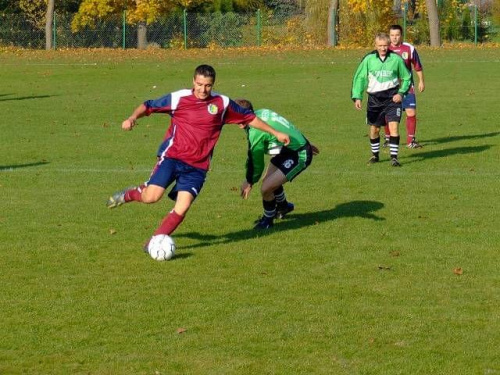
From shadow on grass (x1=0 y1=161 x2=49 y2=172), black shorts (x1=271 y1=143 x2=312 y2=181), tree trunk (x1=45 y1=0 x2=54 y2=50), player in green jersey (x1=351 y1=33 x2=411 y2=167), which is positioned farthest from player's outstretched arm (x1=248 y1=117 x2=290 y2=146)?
tree trunk (x1=45 y1=0 x2=54 y2=50)

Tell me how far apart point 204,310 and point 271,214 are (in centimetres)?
358

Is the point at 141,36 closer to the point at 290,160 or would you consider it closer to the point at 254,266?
the point at 290,160

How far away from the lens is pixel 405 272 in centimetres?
958

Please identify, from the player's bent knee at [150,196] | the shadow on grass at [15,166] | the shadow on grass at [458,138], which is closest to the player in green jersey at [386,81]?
the shadow on grass at [458,138]

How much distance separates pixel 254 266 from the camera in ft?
32.4

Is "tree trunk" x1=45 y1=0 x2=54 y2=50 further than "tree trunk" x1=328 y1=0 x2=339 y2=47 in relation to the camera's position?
Yes

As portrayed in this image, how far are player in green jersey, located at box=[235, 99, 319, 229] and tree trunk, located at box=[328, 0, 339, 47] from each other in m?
45.1

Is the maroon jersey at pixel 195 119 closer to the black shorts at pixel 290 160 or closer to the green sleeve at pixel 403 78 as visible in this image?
the black shorts at pixel 290 160

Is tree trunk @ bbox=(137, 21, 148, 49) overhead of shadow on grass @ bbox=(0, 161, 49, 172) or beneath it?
overhead

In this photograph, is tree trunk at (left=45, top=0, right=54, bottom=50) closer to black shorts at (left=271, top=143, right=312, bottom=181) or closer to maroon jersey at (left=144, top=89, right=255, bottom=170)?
black shorts at (left=271, top=143, right=312, bottom=181)

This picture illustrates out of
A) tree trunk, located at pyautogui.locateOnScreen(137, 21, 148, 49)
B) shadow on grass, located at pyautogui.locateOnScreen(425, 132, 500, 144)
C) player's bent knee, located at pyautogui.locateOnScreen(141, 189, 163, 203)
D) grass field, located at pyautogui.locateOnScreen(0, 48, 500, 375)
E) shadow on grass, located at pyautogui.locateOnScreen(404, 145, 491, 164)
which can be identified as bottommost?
grass field, located at pyautogui.locateOnScreen(0, 48, 500, 375)

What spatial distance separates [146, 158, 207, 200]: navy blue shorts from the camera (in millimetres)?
10375

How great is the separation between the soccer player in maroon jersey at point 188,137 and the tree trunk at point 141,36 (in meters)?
50.4

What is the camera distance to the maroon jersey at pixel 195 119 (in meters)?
10.3
